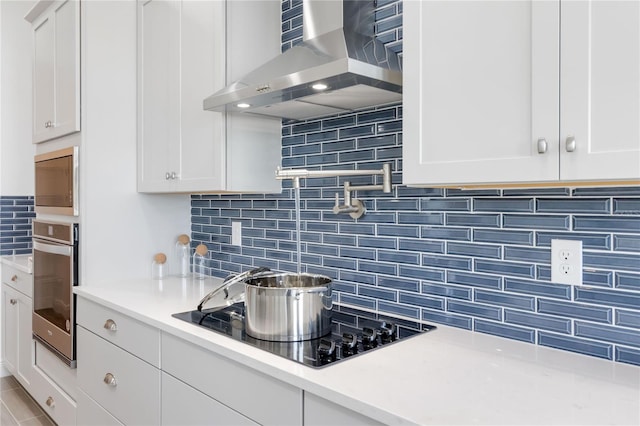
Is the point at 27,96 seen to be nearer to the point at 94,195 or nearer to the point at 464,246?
the point at 94,195

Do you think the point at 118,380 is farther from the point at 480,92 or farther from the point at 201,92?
the point at 480,92

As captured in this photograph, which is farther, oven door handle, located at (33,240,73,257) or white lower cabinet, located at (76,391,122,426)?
oven door handle, located at (33,240,73,257)

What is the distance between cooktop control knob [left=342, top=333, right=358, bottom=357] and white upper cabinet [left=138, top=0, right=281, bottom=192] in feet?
3.03

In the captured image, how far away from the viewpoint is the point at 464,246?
1.60m

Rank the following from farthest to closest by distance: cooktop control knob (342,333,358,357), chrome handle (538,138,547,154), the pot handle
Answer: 1. the pot handle
2. cooktop control knob (342,333,358,357)
3. chrome handle (538,138,547,154)

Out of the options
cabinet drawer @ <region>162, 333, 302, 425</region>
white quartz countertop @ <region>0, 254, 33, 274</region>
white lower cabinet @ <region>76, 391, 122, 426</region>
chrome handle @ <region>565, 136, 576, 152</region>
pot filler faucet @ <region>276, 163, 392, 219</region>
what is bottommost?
white lower cabinet @ <region>76, 391, 122, 426</region>

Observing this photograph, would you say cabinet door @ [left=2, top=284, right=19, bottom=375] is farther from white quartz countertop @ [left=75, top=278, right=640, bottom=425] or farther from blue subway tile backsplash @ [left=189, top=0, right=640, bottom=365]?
white quartz countertop @ [left=75, top=278, right=640, bottom=425]

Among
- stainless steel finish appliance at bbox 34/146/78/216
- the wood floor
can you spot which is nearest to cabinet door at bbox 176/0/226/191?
stainless steel finish appliance at bbox 34/146/78/216

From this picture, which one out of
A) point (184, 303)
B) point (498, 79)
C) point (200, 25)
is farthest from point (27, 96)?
point (498, 79)

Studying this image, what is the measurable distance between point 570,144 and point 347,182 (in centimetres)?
96

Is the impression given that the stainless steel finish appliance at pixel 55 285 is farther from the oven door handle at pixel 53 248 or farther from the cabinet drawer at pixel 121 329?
the cabinet drawer at pixel 121 329

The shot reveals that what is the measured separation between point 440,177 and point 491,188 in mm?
305

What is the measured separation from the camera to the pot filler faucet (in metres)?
1.62

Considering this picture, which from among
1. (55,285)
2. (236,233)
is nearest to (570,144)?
(236,233)
